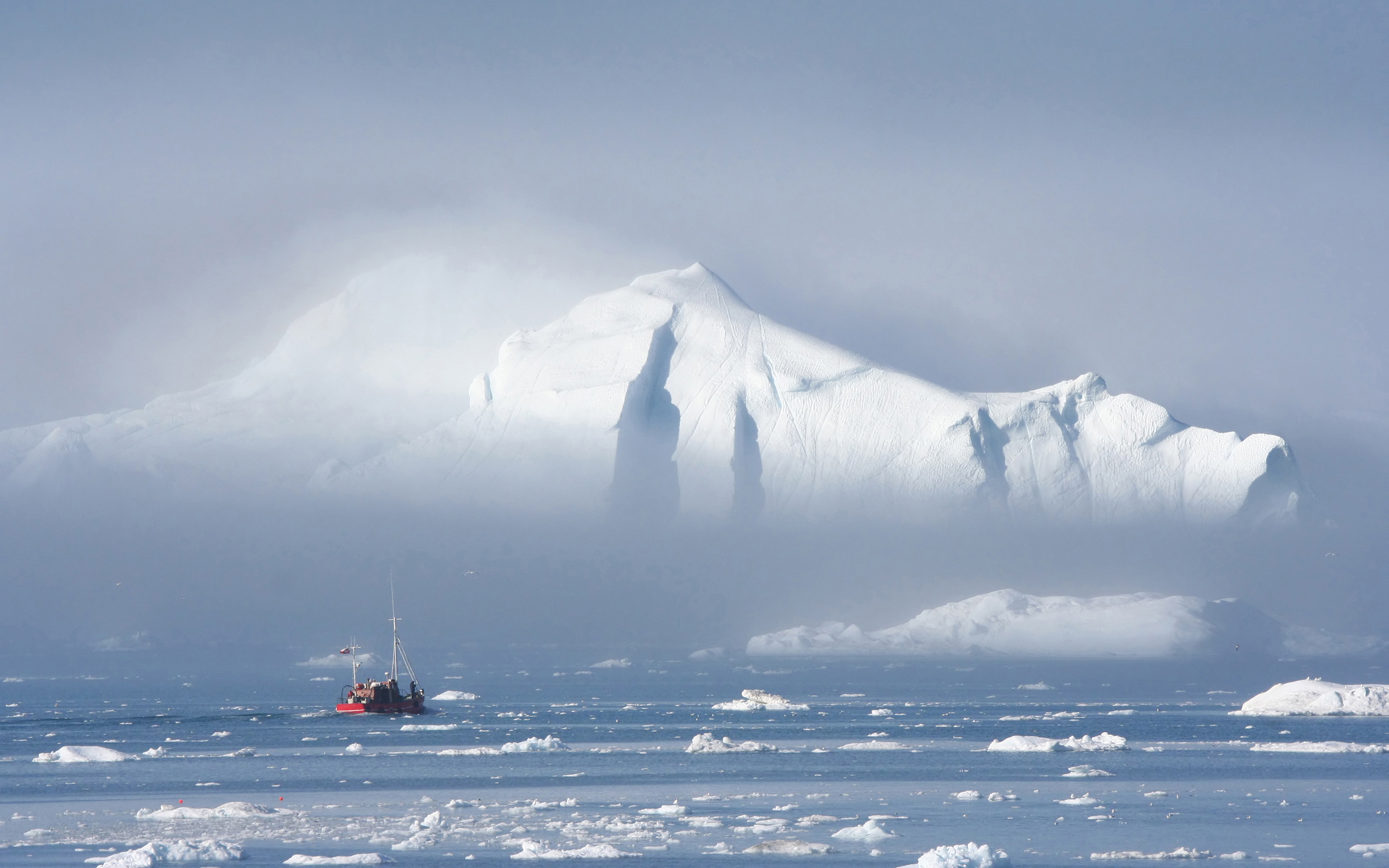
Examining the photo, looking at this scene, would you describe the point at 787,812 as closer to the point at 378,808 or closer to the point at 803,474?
the point at 378,808

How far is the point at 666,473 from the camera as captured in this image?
182 m

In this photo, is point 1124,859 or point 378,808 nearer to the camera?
point 1124,859

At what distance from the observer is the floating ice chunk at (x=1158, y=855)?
40.5 meters

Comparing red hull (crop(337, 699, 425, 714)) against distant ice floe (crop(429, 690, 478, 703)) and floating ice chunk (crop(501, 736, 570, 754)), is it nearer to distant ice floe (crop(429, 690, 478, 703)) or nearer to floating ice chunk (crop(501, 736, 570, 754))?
distant ice floe (crop(429, 690, 478, 703))

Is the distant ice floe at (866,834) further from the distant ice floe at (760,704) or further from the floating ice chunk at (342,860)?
the distant ice floe at (760,704)

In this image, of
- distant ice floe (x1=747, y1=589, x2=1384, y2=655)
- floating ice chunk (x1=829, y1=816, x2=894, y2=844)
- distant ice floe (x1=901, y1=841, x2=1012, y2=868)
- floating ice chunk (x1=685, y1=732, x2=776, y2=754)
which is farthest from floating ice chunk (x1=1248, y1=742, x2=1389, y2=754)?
distant ice floe (x1=747, y1=589, x2=1384, y2=655)

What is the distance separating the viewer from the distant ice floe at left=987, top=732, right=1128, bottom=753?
68875 millimetres

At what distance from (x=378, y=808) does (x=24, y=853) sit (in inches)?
485

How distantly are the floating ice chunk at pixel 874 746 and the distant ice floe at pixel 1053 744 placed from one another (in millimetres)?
4638

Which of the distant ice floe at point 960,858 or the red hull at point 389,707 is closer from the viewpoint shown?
the distant ice floe at point 960,858

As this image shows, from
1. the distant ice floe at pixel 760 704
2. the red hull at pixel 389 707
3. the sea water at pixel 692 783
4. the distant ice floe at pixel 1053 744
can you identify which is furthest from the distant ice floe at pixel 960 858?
the red hull at pixel 389 707

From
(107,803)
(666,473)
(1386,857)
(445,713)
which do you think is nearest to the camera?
(1386,857)

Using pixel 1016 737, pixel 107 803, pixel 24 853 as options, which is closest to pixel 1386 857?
pixel 1016 737

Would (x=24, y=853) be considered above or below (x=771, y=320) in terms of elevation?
below
